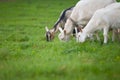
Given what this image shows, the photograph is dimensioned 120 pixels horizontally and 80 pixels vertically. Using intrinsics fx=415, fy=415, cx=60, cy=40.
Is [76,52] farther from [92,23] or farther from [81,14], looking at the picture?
[81,14]

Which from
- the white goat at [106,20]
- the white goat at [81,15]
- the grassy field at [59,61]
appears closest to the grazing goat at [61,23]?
the grassy field at [59,61]

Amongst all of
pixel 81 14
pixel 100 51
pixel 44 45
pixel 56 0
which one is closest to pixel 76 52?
pixel 100 51

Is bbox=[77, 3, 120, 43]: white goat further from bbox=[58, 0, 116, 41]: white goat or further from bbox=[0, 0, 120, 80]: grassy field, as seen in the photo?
bbox=[58, 0, 116, 41]: white goat

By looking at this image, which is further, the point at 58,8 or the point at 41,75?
the point at 58,8

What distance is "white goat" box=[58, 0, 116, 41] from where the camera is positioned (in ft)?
65.6

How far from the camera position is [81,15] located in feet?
65.9

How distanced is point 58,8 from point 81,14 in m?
18.7

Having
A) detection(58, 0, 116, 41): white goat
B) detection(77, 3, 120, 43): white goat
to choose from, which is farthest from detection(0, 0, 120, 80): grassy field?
detection(58, 0, 116, 41): white goat

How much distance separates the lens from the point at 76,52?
46.3 ft

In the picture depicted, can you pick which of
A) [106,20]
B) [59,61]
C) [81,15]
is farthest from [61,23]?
[59,61]

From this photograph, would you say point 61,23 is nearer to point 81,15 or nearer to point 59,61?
point 81,15

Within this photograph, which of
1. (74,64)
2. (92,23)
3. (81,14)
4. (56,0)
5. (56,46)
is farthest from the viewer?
(56,0)

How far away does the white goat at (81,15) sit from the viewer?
19984mm

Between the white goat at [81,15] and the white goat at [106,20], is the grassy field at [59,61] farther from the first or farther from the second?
the white goat at [81,15]
